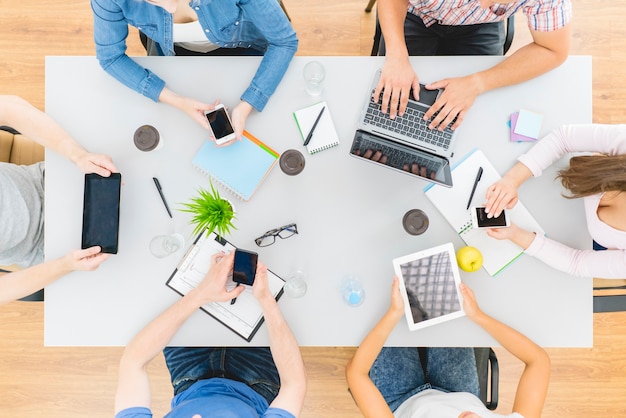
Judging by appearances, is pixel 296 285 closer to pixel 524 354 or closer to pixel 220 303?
pixel 220 303

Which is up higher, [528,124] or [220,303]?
[528,124]

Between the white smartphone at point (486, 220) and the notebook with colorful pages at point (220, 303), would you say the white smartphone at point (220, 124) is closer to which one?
the notebook with colorful pages at point (220, 303)

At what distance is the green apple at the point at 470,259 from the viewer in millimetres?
Answer: 1338

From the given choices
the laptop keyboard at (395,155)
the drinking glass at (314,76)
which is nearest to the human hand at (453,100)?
the laptop keyboard at (395,155)

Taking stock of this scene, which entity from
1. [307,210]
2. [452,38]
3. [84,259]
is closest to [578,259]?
[307,210]

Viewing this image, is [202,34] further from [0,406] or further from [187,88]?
[0,406]

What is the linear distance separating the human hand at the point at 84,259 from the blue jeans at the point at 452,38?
1123 millimetres

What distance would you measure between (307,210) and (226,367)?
0.61 m

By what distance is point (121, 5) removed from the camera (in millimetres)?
1266

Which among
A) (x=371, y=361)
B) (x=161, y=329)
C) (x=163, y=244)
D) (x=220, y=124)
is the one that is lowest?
(x=371, y=361)

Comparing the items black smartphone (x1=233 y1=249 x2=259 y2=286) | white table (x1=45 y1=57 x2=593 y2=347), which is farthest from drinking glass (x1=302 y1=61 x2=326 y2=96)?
black smartphone (x1=233 y1=249 x2=259 y2=286)

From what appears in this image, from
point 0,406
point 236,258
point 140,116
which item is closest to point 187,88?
point 140,116

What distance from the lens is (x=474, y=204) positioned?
55.2 inches

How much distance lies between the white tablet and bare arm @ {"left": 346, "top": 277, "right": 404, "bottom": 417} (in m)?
0.03
